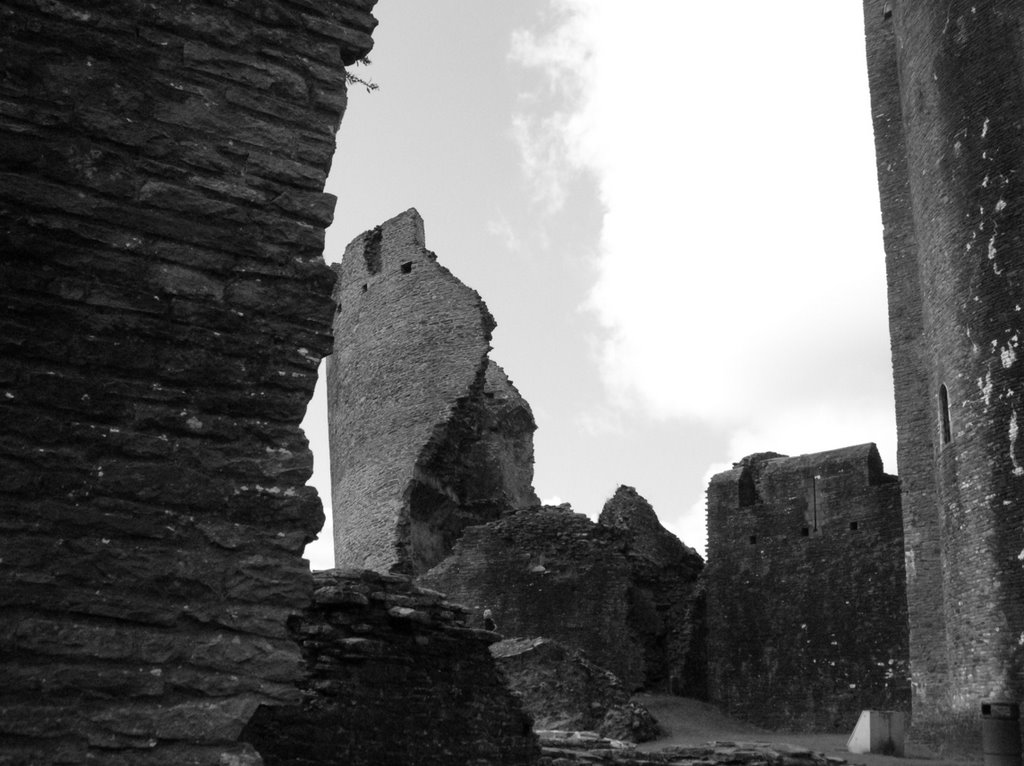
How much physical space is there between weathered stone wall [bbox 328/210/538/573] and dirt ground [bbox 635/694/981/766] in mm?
4740

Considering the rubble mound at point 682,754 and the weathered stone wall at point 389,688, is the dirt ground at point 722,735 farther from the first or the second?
the weathered stone wall at point 389,688

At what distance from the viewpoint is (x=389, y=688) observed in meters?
8.33

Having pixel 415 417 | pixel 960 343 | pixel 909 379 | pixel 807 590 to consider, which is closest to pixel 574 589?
pixel 807 590

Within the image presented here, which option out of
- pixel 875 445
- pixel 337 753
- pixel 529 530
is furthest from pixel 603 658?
pixel 337 753

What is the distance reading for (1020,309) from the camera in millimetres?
14289

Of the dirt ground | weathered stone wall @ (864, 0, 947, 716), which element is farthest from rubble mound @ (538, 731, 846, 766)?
weathered stone wall @ (864, 0, 947, 716)

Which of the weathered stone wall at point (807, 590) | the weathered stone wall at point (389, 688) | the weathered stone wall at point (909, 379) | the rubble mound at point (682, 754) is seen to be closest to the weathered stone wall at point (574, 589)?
the weathered stone wall at point (807, 590)

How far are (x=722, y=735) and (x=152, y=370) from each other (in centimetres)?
1444

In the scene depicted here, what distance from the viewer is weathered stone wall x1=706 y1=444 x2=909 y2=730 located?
721 inches

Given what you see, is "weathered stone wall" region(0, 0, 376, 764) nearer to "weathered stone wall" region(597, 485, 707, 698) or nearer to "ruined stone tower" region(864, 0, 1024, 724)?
"ruined stone tower" region(864, 0, 1024, 724)

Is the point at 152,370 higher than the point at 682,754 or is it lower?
higher

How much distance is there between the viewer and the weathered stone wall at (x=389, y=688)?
7832 mm

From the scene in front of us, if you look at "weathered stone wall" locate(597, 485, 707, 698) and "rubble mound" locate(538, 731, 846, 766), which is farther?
"weathered stone wall" locate(597, 485, 707, 698)

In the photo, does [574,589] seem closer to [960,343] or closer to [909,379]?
[909,379]
